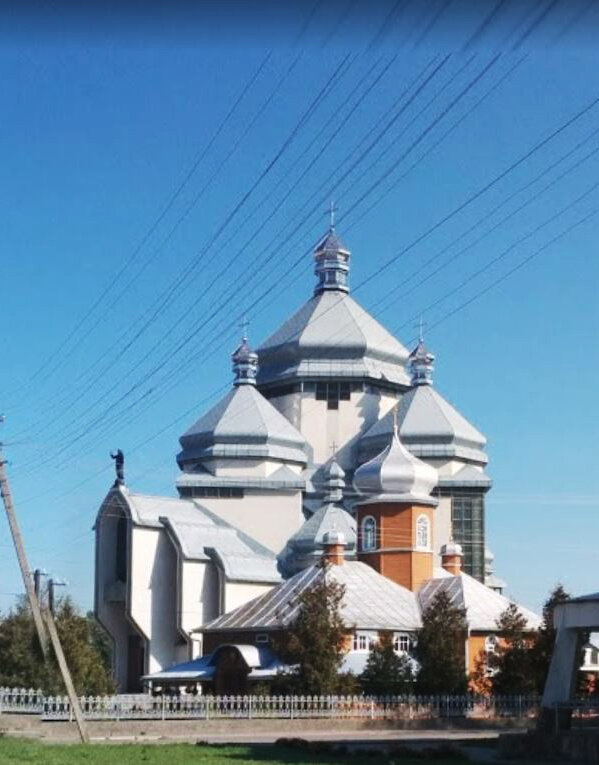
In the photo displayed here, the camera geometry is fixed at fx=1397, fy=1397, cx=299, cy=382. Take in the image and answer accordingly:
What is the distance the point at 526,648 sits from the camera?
145ft

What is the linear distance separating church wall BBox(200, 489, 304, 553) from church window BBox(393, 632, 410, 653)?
1425cm

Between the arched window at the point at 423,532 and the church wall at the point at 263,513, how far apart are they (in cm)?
853

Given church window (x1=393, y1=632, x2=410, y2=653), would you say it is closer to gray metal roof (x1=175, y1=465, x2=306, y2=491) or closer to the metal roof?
the metal roof

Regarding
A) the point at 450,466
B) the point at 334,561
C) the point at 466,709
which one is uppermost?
the point at 450,466

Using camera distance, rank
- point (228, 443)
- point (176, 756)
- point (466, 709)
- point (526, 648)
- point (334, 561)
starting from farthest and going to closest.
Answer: point (228, 443) → point (334, 561) → point (526, 648) → point (466, 709) → point (176, 756)

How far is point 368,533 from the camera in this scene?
56.0 metres

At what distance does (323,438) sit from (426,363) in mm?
7083

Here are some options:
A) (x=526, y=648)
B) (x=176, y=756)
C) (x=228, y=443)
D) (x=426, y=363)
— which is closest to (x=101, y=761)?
(x=176, y=756)

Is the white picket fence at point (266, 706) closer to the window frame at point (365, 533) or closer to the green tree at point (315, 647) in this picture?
the green tree at point (315, 647)

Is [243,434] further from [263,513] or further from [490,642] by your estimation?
[490,642]

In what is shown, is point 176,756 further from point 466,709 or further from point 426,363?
point 426,363

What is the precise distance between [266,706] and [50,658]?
737 cm

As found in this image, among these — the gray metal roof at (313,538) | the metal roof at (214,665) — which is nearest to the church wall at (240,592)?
the gray metal roof at (313,538)

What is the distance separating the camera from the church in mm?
55562
